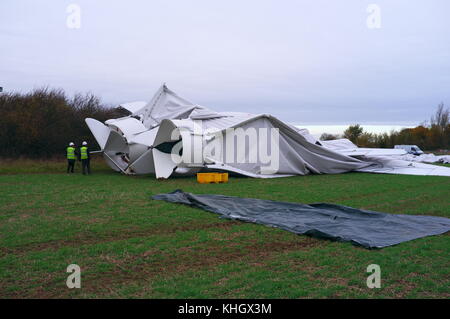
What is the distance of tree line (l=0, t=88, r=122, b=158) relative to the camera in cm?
2281

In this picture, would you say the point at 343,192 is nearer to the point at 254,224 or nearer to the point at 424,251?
the point at 254,224

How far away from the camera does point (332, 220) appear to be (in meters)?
7.35

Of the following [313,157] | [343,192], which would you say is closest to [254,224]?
[343,192]

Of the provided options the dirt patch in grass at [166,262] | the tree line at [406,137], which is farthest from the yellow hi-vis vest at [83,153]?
the tree line at [406,137]

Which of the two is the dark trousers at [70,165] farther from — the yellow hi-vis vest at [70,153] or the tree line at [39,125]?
the tree line at [39,125]

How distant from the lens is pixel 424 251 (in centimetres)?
533

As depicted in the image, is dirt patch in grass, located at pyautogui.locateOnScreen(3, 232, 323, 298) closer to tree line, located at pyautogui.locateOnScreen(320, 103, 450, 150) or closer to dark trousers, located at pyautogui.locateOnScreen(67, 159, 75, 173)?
dark trousers, located at pyautogui.locateOnScreen(67, 159, 75, 173)

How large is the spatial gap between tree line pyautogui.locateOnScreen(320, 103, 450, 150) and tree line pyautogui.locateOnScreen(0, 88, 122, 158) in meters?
30.2

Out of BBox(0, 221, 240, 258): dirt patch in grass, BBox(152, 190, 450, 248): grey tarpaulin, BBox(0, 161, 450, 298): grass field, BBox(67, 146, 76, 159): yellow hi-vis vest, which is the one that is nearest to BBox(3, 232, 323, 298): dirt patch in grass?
BBox(0, 161, 450, 298): grass field

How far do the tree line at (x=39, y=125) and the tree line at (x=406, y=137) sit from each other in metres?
30.2

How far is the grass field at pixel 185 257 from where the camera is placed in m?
4.02

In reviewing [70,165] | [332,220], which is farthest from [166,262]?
[70,165]
